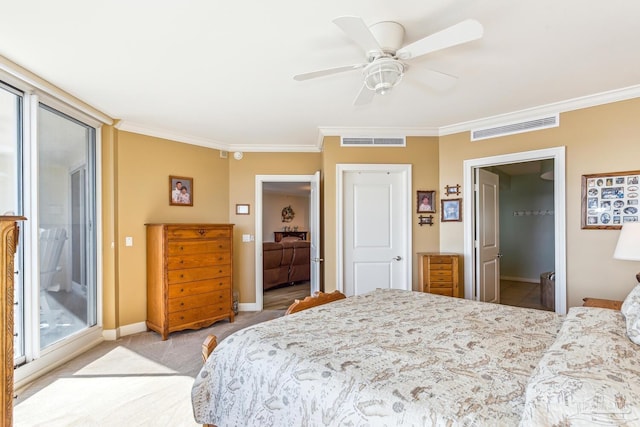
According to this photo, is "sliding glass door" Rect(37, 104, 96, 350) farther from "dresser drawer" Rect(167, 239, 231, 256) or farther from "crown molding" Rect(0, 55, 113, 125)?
"dresser drawer" Rect(167, 239, 231, 256)

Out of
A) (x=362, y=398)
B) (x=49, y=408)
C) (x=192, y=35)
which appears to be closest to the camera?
(x=362, y=398)

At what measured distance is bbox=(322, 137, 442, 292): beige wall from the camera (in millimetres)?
3943

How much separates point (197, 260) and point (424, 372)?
3210 mm

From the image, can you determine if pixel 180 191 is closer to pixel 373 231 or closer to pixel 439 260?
pixel 373 231

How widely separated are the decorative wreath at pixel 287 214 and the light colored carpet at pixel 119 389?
6605 millimetres

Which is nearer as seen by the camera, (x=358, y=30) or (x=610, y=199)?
(x=358, y=30)

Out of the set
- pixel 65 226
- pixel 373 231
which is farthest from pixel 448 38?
pixel 65 226

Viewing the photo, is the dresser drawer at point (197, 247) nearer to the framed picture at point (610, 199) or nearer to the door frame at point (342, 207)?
the door frame at point (342, 207)

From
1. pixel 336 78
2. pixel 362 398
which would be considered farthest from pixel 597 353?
pixel 336 78

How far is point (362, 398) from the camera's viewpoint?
43.9 inches

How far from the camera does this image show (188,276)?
377 cm

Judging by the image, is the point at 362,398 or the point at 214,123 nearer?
the point at 362,398

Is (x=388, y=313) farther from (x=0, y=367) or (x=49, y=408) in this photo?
(x=49, y=408)

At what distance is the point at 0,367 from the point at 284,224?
8.72m
